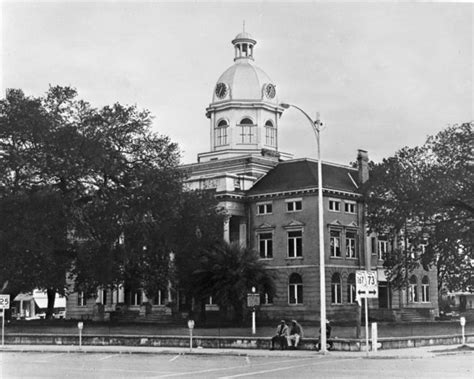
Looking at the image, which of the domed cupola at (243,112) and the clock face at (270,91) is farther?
the clock face at (270,91)

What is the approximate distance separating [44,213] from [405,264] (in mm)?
28586

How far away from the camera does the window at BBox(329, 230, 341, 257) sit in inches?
2881

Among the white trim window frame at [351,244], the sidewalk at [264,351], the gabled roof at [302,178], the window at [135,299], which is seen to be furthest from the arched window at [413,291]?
the sidewalk at [264,351]

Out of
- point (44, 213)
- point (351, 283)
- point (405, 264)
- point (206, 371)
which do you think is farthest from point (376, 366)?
point (351, 283)

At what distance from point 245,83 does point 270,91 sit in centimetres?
300

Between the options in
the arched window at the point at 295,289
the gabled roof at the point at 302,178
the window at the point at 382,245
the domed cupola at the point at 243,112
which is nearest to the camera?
the arched window at the point at 295,289

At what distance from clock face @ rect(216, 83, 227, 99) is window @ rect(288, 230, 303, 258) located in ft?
73.0

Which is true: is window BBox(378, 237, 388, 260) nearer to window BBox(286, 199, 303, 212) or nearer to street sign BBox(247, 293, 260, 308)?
window BBox(286, 199, 303, 212)

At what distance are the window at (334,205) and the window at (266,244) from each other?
21.6ft

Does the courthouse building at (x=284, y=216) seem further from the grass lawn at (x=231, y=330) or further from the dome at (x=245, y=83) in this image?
the grass lawn at (x=231, y=330)

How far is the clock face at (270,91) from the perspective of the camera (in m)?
89.6

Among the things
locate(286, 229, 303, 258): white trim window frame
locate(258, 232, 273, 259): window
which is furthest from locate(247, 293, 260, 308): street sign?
locate(258, 232, 273, 259): window

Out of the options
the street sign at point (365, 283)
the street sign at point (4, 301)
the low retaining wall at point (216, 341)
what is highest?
the street sign at point (365, 283)

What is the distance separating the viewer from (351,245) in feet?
248
